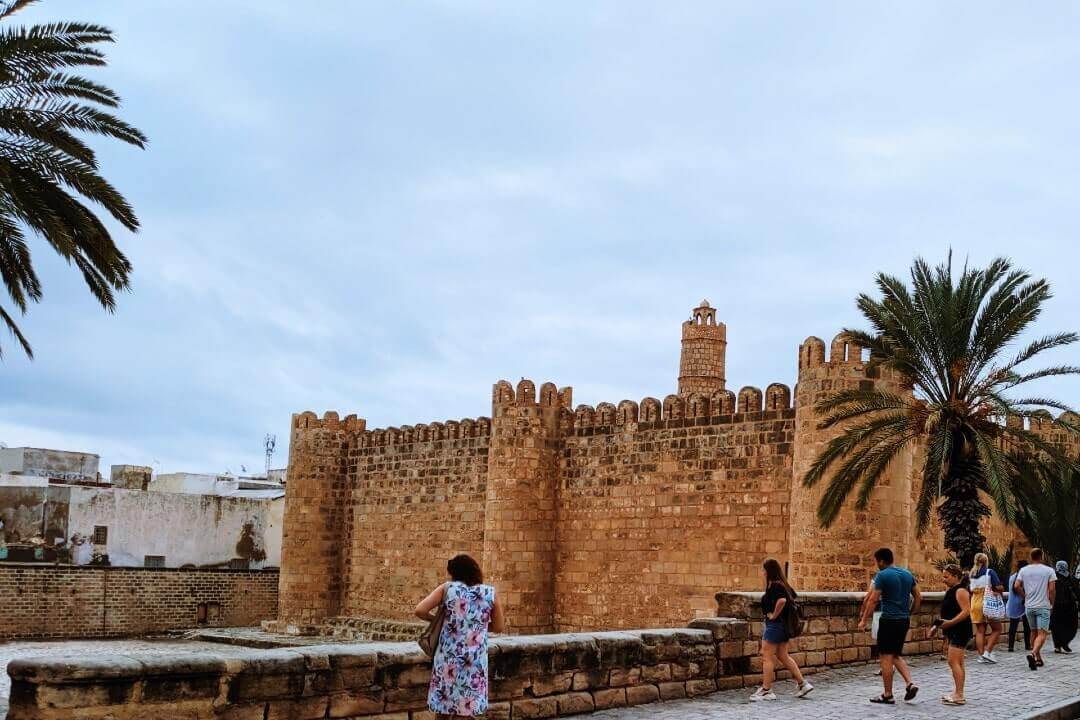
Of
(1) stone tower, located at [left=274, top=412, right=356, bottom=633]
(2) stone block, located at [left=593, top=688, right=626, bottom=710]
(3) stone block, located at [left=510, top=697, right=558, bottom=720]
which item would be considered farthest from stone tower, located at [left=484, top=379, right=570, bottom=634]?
(3) stone block, located at [left=510, top=697, right=558, bottom=720]

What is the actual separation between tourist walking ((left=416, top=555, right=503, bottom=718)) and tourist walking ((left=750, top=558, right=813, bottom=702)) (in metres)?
3.24

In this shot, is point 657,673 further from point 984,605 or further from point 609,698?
point 984,605

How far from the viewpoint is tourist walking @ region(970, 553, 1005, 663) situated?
37.2 ft

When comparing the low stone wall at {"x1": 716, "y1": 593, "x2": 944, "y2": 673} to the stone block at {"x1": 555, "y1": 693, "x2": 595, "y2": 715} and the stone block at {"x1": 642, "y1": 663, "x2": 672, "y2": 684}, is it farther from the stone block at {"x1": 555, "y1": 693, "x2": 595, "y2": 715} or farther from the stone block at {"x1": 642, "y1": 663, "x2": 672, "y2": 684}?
the stone block at {"x1": 555, "y1": 693, "x2": 595, "y2": 715}

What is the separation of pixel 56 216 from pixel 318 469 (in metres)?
14.1

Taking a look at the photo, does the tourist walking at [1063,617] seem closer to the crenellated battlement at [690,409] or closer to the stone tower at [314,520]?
the crenellated battlement at [690,409]

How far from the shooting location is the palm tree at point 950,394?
13.5 metres

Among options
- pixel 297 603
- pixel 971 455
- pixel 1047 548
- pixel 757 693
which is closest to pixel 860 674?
pixel 757 693

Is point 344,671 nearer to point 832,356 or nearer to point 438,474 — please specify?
point 832,356

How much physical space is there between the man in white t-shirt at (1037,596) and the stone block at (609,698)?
16.4 feet

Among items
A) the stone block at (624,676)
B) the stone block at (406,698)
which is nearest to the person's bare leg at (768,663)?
the stone block at (624,676)

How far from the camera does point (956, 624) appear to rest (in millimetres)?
8805

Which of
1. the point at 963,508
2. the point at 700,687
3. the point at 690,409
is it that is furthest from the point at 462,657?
the point at 690,409

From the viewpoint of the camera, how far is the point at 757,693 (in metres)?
8.55
